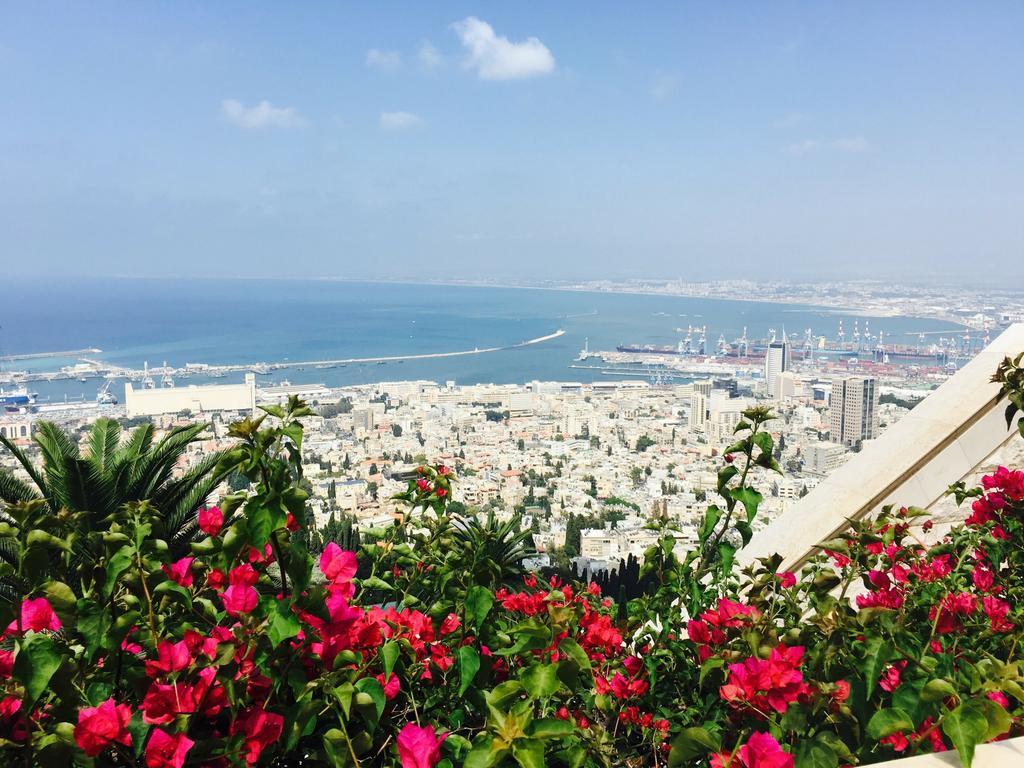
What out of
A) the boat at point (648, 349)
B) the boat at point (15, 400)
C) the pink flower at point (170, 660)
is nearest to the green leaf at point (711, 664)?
the pink flower at point (170, 660)

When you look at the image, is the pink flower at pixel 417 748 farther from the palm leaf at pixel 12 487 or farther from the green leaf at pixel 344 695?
the palm leaf at pixel 12 487

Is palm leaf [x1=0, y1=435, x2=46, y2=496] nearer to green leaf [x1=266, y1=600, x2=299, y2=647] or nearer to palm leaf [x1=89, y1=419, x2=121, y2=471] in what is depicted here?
palm leaf [x1=89, y1=419, x2=121, y2=471]

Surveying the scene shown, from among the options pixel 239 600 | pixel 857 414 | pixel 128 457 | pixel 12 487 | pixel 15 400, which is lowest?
pixel 15 400

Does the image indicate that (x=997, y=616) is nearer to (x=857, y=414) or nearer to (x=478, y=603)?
(x=478, y=603)

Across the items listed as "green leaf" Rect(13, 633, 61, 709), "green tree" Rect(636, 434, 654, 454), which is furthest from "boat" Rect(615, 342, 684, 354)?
"green leaf" Rect(13, 633, 61, 709)

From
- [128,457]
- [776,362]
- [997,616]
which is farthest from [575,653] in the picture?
[776,362]

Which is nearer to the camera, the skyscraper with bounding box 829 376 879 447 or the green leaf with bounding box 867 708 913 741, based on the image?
the green leaf with bounding box 867 708 913 741

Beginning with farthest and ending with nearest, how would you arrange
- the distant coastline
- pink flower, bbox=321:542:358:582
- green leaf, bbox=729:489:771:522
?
the distant coastline
green leaf, bbox=729:489:771:522
pink flower, bbox=321:542:358:582
